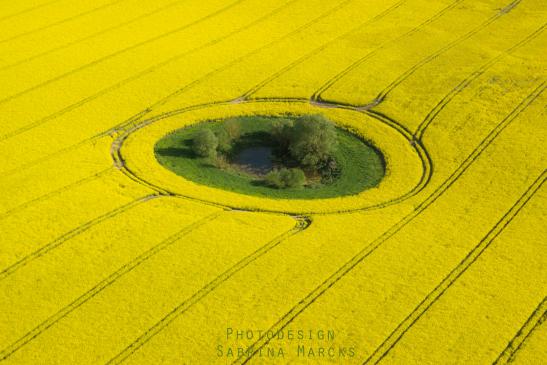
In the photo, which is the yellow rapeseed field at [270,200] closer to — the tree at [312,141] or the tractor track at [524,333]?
the tractor track at [524,333]

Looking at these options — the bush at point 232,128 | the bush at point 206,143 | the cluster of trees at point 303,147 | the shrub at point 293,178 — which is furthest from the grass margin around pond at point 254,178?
the bush at point 232,128

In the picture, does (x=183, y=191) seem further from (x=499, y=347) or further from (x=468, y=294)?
(x=499, y=347)

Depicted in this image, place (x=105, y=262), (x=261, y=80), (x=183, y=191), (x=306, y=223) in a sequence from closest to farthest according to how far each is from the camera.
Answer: (x=105, y=262), (x=306, y=223), (x=183, y=191), (x=261, y=80)

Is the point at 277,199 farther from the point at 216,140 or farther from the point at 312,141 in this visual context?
the point at 216,140

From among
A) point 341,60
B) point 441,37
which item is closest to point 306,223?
point 341,60

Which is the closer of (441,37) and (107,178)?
(107,178)

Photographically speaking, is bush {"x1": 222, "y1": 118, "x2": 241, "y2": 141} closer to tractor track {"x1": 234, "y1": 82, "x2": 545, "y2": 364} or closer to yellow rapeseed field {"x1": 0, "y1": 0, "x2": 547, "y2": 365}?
yellow rapeseed field {"x1": 0, "y1": 0, "x2": 547, "y2": 365}
